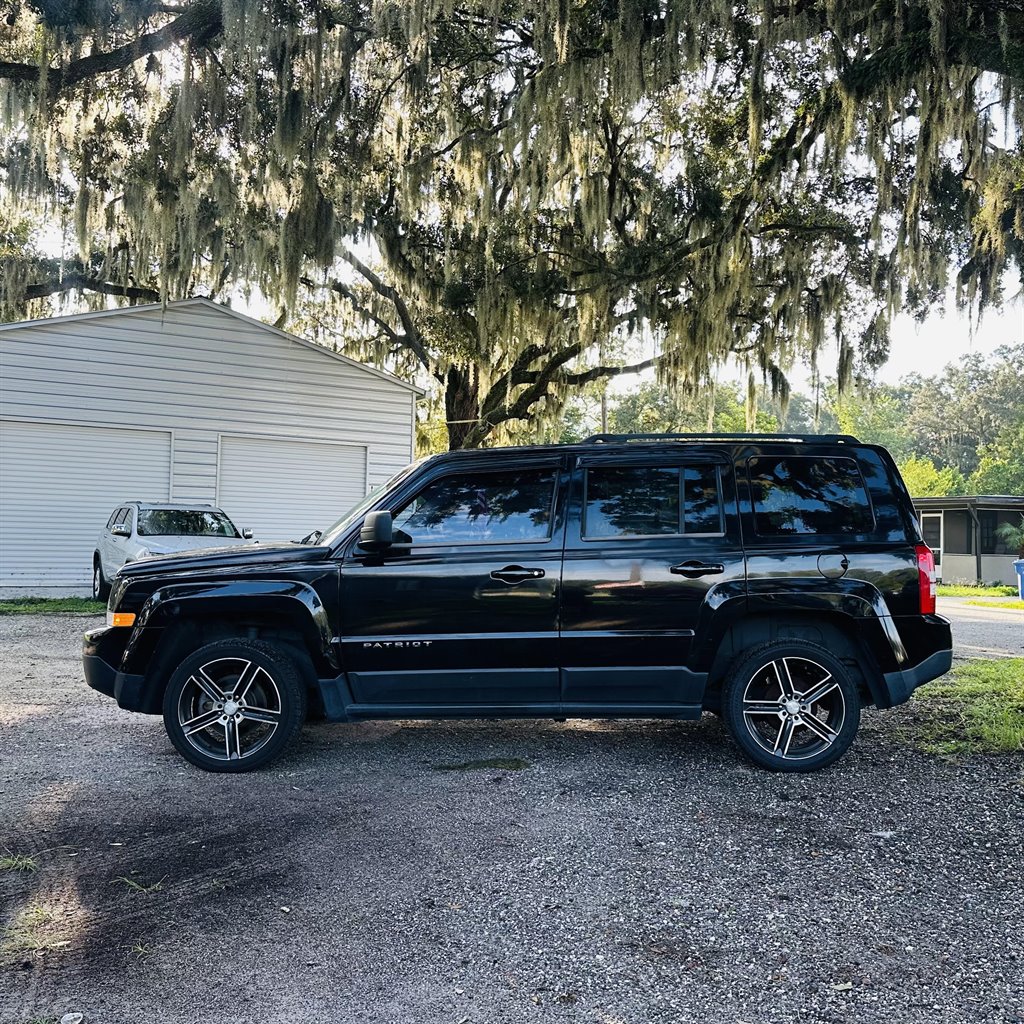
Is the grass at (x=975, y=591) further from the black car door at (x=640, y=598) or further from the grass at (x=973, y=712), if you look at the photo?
the black car door at (x=640, y=598)

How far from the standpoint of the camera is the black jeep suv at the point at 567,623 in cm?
472

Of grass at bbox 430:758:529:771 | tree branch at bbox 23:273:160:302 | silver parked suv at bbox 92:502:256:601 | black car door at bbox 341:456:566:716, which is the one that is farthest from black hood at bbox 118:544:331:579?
tree branch at bbox 23:273:160:302

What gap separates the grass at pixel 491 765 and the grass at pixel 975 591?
20.7 meters

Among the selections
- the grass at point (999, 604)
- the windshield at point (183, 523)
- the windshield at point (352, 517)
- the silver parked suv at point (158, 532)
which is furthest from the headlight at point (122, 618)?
the grass at point (999, 604)

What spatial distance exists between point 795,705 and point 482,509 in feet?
6.88

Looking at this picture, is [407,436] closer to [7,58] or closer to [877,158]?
[7,58]

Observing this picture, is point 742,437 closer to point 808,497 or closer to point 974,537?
point 808,497

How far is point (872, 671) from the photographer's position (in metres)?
4.77

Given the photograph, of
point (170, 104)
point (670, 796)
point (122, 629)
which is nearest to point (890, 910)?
point (670, 796)

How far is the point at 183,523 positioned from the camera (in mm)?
12055

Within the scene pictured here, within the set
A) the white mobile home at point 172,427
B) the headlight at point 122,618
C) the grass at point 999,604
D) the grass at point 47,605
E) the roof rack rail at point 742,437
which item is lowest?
the grass at point 999,604

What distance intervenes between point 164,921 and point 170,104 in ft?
41.3

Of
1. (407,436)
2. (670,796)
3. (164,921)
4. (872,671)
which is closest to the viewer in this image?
(164,921)

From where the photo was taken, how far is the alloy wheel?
4.71 metres
